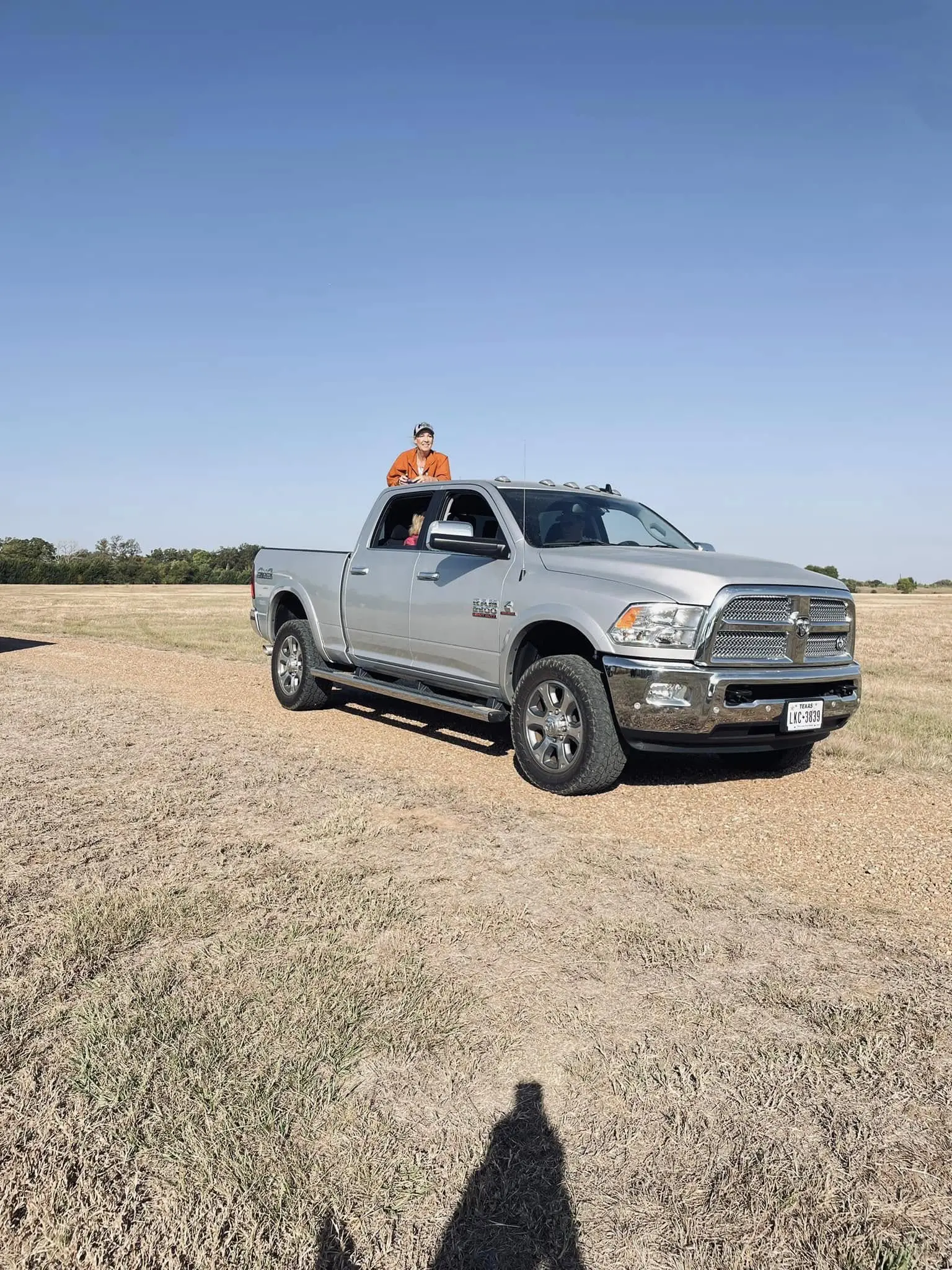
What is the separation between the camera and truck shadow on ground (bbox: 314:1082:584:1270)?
1989mm

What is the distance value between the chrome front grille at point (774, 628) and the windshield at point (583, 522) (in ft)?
4.49

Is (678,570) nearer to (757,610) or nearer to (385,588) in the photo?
(757,610)

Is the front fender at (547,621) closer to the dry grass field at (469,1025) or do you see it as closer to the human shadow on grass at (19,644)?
the dry grass field at (469,1025)

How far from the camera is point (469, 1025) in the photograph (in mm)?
2936

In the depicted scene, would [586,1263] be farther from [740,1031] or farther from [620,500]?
[620,500]

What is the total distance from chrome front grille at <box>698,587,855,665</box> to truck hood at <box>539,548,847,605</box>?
0.09 metres

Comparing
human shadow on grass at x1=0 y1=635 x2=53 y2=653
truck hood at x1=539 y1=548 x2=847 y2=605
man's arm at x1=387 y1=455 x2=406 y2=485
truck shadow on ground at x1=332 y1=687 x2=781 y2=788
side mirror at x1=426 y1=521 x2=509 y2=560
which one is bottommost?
truck shadow on ground at x1=332 y1=687 x2=781 y2=788

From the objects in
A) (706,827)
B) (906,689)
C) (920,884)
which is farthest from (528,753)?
(906,689)

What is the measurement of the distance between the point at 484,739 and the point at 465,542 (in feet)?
6.84

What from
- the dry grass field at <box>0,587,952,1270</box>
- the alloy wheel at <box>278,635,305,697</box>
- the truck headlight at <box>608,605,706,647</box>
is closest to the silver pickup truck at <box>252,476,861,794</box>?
the truck headlight at <box>608,605,706,647</box>

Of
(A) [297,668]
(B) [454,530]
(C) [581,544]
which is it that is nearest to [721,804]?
(C) [581,544]

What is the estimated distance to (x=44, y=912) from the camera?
12.6 feet

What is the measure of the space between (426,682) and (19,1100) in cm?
497

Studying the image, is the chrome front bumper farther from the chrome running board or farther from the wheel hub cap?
the chrome running board
